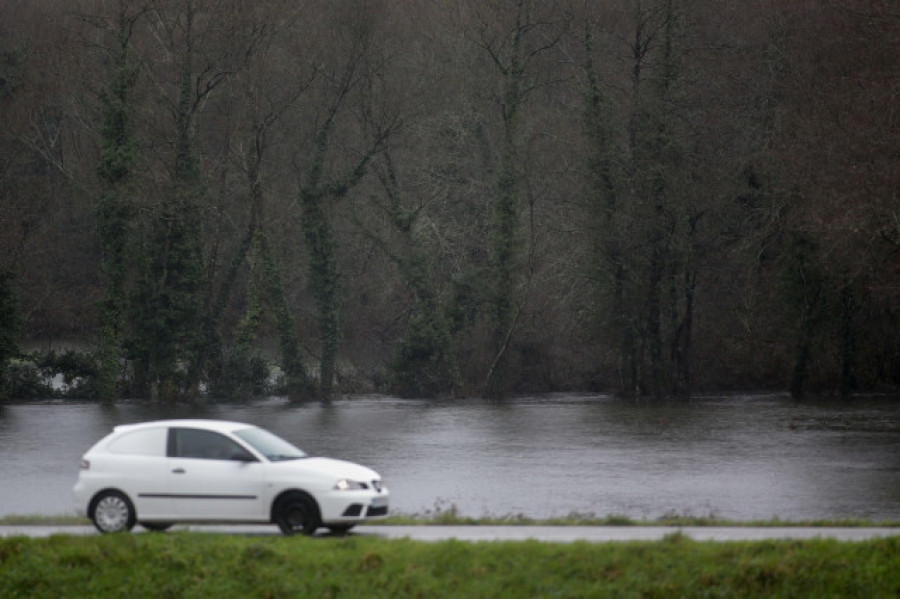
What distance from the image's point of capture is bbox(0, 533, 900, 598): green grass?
45.3ft

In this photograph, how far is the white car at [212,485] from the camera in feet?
55.7

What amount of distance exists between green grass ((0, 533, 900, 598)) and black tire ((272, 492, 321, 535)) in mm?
1422

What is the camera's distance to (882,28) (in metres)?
42.5

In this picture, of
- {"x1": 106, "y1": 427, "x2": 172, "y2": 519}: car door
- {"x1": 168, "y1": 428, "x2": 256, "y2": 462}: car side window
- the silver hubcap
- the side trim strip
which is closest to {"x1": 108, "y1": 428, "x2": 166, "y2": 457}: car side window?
{"x1": 106, "y1": 427, "x2": 172, "y2": 519}: car door

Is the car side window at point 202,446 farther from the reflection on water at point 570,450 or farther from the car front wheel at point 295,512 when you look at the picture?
the reflection on water at point 570,450

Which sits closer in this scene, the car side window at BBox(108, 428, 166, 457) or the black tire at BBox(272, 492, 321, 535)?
the black tire at BBox(272, 492, 321, 535)

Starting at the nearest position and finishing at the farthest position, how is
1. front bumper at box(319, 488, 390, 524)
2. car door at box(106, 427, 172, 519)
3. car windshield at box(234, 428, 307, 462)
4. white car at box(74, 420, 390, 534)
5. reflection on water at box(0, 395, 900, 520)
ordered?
front bumper at box(319, 488, 390, 524) < white car at box(74, 420, 390, 534) < car door at box(106, 427, 172, 519) < car windshield at box(234, 428, 307, 462) < reflection on water at box(0, 395, 900, 520)

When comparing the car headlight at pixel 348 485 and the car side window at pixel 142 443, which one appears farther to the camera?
the car side window at pixel 142 443

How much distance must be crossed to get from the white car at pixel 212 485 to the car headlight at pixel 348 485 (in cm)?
1

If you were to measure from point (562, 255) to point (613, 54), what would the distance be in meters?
8.91

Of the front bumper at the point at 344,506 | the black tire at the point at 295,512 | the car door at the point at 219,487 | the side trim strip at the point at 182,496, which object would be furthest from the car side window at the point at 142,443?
the front bumper at the point at 344,506

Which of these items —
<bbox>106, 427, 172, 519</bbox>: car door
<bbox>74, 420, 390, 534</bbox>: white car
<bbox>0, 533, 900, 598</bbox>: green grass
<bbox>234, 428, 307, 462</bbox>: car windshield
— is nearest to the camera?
<bbox>0, 533, 900, 598</bbox>: green grass

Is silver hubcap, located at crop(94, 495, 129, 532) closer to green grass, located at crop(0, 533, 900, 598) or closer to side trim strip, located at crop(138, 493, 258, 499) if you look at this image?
side trim strip, located at crop(138, 493, 258, 499)

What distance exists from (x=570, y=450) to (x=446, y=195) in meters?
24.9
